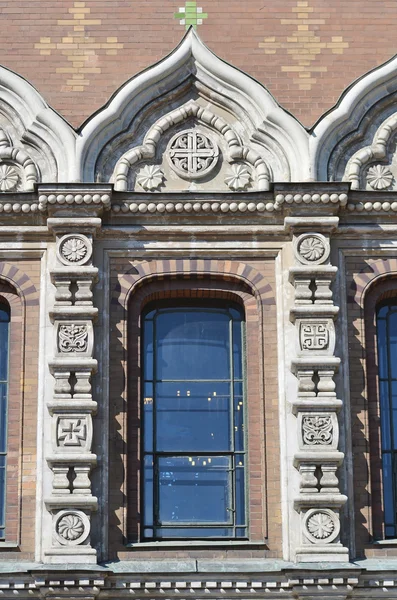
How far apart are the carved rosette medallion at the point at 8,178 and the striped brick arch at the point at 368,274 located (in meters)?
3.62

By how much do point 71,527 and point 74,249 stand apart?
2862 mm

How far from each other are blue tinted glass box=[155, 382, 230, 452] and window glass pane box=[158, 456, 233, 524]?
0.14 metres

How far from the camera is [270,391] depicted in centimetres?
1841

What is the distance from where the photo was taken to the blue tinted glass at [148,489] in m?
18.2

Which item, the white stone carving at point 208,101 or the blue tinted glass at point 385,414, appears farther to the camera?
the white stone carving at point 208,101

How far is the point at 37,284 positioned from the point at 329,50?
4.04 meters

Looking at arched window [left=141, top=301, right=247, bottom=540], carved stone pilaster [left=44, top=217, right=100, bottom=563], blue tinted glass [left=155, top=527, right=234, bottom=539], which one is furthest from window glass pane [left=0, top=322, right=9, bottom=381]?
blue tinted glass [left=155, top=527, right=234, bottom=539]

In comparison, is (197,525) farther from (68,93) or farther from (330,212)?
(68,93)

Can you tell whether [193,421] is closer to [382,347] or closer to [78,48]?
[382,347]

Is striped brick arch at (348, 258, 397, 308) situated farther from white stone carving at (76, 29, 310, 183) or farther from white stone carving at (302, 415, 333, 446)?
white stone carving at (302, 415, 333, 446)

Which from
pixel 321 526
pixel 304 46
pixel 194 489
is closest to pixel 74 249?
pixel 194 489

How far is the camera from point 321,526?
1767cm

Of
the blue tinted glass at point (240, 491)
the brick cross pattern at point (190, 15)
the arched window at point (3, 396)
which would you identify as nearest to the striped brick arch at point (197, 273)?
the arched window at point (3, 396)

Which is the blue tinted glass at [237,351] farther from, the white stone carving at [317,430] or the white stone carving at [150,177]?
the white stone carving at [150,177]
